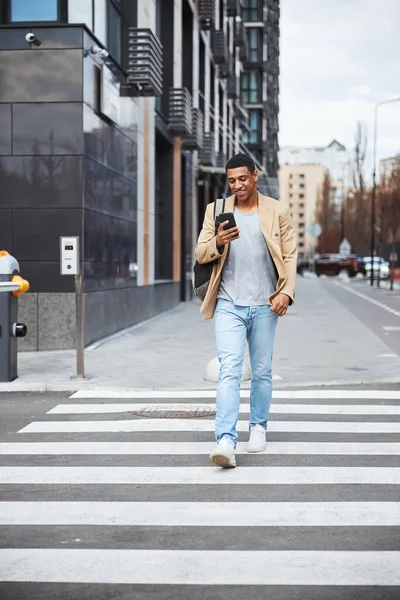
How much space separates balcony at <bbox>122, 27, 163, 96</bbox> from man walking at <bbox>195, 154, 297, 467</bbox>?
11.6 metres

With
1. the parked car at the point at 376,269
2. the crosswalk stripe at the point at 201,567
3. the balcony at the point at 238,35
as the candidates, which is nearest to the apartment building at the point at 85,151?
the crosswalk stripe at the point at 201,567

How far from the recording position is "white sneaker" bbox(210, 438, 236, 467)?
5840mm

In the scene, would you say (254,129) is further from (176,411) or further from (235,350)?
(235,350)

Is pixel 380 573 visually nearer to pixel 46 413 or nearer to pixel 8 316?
pixel 46 413

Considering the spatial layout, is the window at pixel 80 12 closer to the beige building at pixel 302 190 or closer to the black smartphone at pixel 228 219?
the black smartphone at pixel 228 219

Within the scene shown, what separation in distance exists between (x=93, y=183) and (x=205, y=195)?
2091cm

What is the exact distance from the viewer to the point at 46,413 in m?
8.32

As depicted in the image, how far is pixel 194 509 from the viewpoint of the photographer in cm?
503

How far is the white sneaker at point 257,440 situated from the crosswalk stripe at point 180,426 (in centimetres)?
88

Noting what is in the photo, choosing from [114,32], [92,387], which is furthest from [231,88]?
[92,387]

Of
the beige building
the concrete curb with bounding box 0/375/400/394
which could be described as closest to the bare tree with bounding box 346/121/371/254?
the concrete curb with bounding box 0/375/400/394

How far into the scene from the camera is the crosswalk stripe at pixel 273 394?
30.3ft

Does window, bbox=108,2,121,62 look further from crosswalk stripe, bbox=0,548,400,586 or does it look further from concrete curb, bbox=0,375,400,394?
crosswalk stripe, bbox=0,548,400,586

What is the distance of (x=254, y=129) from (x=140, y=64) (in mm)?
49910
